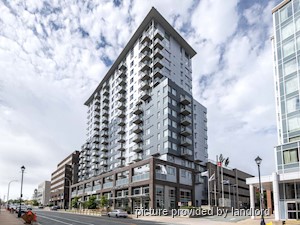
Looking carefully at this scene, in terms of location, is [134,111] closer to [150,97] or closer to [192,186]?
[150,97]

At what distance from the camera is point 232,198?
101m

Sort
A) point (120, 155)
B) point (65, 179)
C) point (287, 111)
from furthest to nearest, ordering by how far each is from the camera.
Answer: point (65, 179)
point (120, 155)
point (287, 111)

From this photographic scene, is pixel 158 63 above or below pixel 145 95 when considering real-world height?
above

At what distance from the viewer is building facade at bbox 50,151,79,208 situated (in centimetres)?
14239

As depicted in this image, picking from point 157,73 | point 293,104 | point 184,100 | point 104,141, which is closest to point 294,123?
point 293,104

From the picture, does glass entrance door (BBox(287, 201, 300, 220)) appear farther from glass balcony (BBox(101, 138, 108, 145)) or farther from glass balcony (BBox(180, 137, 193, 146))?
glass balcony (BBox(101, 138, 108, 145))

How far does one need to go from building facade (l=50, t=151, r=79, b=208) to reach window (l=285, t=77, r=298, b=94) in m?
110

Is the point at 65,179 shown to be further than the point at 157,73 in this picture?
Yes

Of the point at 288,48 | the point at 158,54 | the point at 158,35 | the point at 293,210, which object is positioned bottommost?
the point at 293,210

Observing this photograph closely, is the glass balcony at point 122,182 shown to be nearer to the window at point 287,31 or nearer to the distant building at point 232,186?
the distant building at point 232,186

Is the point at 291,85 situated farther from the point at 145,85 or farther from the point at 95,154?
the point at 95,154

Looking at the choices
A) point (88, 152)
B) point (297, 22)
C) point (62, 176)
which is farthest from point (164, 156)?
point (62, 176)

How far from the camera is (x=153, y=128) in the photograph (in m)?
75.4

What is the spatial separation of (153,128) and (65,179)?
288 ft
